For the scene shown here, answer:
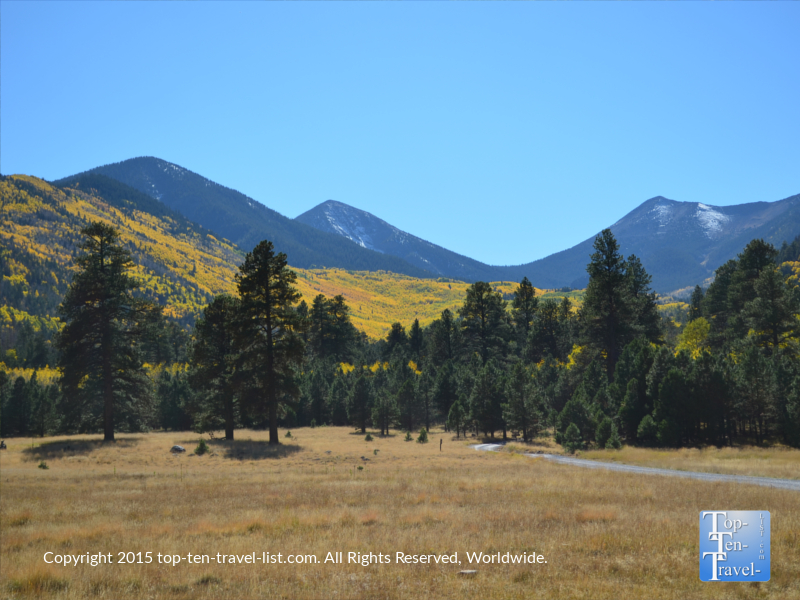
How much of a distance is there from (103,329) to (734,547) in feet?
132

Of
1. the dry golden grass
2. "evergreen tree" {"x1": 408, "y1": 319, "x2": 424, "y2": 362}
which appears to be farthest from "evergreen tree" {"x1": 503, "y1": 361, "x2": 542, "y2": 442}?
"evergreen tree" {"x1": 408, "y1": 319, "x2": 424, "y2": 362}

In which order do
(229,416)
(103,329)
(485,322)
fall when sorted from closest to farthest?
(103,329) < (229,416) < (485,322)

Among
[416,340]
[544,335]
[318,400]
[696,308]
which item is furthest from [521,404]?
[696,308]

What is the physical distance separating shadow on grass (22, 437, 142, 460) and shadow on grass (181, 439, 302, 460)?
16.1 feet

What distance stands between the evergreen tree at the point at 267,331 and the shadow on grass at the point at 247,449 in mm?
1338

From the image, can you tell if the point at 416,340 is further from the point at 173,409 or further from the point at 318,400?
the point at 173,409

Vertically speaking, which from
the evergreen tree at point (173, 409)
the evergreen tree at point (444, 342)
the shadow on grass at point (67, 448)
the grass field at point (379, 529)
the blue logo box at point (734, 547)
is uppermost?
the evergreen tree at point (444, 342)

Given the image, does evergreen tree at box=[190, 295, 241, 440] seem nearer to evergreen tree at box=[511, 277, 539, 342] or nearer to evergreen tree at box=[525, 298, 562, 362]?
evergreen tree at box=[525, 298, 562, 362]

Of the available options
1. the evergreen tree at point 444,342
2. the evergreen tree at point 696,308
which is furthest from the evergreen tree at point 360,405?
the evergreen tree at point 696,308

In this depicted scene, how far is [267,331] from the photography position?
129 feet

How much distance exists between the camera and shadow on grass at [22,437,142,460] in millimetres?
32844

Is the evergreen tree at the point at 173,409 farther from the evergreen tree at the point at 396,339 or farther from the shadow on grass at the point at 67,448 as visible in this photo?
the evergreen tree at the point at 396,339

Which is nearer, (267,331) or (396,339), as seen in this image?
(267,331)

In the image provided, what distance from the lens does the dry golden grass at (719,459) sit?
27.0 meters
